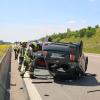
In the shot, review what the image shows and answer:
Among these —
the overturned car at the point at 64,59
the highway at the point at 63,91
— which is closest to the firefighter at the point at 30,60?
the overturned car at the point at 64,59

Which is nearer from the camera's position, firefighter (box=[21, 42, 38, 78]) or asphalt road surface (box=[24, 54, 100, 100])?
asphalt road surface (box=[24, 54, 100, 100])

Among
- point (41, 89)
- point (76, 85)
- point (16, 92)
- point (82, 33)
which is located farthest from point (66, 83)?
point (82, 33)

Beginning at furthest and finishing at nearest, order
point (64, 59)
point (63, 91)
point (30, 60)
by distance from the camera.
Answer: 1. point (30, 60)
2. point (64, 59)
3. point (63, 91)

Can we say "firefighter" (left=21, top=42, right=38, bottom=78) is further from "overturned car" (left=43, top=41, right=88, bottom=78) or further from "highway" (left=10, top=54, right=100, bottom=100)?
"highway" (left=10, top=54, right=100, bottom=100)

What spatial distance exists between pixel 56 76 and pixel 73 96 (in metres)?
5.58

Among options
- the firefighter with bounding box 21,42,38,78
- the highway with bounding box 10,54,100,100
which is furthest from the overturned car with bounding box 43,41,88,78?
the firefighter with bounding box 21,42,38,78

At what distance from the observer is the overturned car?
16750mm

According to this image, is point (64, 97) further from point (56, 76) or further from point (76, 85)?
point (56, 76)

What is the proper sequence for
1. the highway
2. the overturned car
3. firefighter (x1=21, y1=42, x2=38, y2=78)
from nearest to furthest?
the highway, the overturned car, firefighter (x1=21, y1=42, x2=38, y2=78)

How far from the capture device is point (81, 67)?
17625mm

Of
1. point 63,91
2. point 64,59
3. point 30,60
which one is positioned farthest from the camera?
point 30,60

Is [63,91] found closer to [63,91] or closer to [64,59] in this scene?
[63,91]

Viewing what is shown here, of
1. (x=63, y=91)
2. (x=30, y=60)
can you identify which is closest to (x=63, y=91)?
(x=63, y=91)

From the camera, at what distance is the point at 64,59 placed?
55.2 feet
